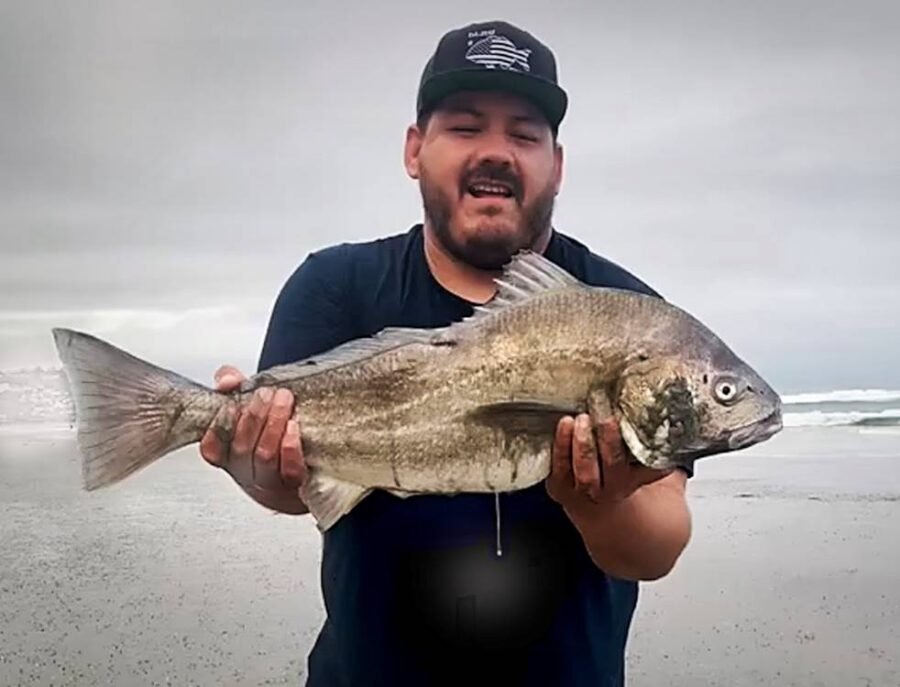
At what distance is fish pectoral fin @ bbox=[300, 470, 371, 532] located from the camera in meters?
3.36

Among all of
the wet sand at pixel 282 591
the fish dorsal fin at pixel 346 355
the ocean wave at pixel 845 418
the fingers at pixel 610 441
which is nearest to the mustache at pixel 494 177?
the fish dorsal fin at pixel 346 355

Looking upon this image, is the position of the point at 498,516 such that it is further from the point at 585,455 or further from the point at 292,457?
the point at 292,457

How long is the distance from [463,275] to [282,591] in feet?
18.5

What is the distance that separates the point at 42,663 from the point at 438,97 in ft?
17.7

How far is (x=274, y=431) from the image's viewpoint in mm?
3326

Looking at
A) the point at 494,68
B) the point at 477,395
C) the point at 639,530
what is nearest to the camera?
the point at 477,395

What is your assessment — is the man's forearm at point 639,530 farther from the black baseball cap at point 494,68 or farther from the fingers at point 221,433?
the black baseball cap at point 494,68

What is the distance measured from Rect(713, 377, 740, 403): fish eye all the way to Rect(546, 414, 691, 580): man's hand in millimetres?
310

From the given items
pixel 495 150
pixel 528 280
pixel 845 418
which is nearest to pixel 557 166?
pixel 495 150

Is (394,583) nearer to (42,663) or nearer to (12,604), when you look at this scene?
(42,663)

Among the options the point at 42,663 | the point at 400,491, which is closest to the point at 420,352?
the point at 400,491

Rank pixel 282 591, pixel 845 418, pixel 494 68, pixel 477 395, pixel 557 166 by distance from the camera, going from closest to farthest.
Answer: pixel 477 395 < pixel 494 68 < pixel 557 166 < pixel 282 591 < pixel 845 418

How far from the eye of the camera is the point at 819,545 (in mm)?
10164

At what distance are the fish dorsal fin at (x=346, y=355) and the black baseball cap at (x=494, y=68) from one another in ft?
2.97
